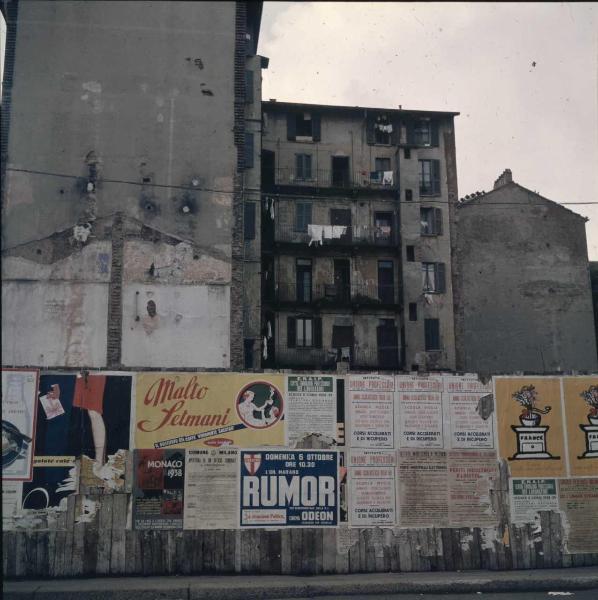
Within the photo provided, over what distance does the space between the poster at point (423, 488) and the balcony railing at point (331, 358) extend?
2422cm

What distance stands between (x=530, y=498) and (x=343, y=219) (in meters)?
28.4

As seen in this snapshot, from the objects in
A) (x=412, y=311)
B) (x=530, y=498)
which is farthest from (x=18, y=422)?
(x=412, y=311)

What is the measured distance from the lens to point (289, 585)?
11734 millimetres

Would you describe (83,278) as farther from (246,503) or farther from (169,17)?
(246,503)

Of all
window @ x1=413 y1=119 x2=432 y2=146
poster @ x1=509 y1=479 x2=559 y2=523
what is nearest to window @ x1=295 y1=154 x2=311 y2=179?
window @ x1=413 y1=119 x2=432 y2=146

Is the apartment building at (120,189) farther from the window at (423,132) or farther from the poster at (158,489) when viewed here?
the window at (423,132)

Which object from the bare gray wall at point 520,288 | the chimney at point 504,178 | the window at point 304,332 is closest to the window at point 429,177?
the bare gray wall at point 520,288

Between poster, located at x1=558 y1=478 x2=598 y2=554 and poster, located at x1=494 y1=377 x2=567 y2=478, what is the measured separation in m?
0.33

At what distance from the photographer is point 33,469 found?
1251cm

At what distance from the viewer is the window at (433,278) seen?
39688 mm

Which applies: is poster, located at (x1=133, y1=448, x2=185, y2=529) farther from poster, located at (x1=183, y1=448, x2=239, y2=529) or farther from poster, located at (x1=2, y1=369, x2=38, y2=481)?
poster, located at (x1=2, y1=369, x2=38, y2=481)

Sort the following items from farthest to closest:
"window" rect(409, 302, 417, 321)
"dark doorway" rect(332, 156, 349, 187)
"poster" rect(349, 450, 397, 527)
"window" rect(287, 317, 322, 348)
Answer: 1. "dark doorway" rect(332, 156, 349, 187)
2. "window" rect(409, 302, 417, 321)
3. "window" rect(287, 317, 322, 348)
4. "poster" rect(349, 450, 397, 527)

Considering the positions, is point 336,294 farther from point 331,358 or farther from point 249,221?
point 249,221

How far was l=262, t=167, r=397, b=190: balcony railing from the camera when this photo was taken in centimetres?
4019
